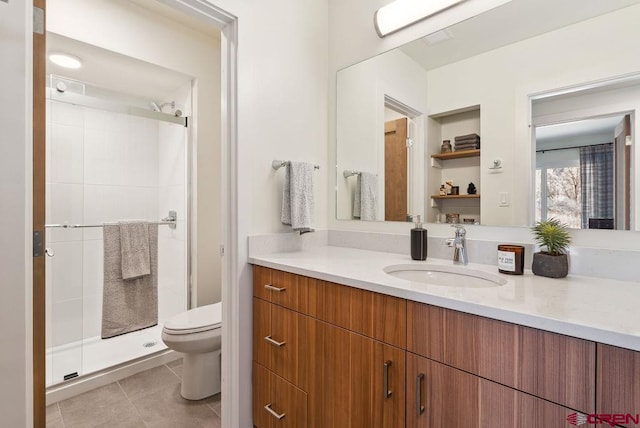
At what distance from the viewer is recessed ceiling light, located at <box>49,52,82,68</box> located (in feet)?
6.34

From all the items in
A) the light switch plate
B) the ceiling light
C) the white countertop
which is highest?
the ceiling light

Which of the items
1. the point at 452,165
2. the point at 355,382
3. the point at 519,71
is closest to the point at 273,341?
the point at 355,382

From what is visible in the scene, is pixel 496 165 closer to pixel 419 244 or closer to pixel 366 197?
pixel 419 244

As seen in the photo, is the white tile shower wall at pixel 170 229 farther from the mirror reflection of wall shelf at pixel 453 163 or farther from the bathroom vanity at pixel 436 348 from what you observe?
the mirror reflection of wall shelf at pixel 453 163

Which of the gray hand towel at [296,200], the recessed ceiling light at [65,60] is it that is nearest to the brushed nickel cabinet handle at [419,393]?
the gray hand towel at [296,200]

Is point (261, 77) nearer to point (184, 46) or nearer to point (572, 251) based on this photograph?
point (184, 46)

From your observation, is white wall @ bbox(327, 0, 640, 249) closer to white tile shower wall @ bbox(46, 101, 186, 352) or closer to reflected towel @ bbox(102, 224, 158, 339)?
white tile shower wall @ bbox(46, 101, 186, 352)

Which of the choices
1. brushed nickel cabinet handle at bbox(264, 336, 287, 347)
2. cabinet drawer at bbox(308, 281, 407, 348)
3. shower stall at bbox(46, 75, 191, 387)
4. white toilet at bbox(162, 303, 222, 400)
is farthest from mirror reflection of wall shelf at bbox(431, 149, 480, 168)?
shower stall at bbox(46, 75, 191, 387)

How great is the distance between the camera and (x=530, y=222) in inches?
46.4

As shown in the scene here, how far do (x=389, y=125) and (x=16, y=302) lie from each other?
1.62 meters

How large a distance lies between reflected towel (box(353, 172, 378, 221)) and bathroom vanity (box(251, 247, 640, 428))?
1.37 feet

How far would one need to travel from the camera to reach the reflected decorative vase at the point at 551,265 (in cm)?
102

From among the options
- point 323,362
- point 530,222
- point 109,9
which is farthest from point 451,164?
point 109,9
